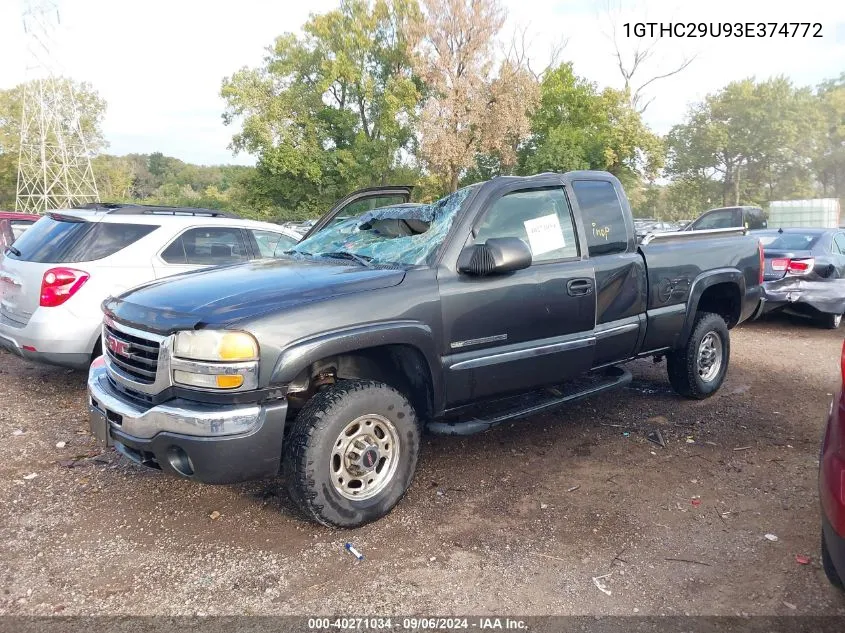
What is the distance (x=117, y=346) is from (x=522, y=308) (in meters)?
2.31

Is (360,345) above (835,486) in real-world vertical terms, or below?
above

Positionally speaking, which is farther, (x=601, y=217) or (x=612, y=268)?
(x=601, y=217)

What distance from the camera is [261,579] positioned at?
2.80 m

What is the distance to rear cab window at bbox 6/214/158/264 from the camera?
5223 millimetres

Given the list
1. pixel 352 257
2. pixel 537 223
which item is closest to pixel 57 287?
pixel 352 257

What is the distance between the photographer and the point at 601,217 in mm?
4434

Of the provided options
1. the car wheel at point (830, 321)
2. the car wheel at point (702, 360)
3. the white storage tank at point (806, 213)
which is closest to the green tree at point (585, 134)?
the white storage tank at point (806, 213)

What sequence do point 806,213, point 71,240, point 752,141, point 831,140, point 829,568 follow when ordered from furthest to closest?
point 831,140 < point 752,141 < point 806,213 < point 71,240 < point 829,568

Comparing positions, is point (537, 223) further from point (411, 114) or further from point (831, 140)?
point (831, 140)

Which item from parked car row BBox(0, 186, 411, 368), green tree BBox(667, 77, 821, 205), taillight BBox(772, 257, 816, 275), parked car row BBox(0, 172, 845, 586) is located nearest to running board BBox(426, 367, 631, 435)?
parked car row BBox(0, 172, 845, 586)

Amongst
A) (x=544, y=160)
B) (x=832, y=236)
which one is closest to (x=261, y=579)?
(x=832, y=236)

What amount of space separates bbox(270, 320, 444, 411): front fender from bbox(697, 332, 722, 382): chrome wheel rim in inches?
119

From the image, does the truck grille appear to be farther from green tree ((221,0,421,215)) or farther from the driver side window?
green tree ((221,0,421,215))

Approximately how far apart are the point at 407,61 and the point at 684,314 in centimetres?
3647
